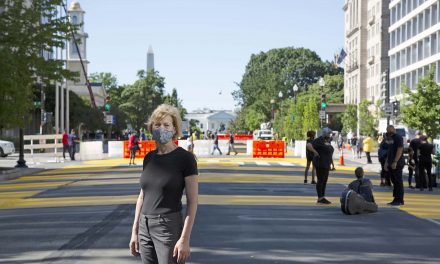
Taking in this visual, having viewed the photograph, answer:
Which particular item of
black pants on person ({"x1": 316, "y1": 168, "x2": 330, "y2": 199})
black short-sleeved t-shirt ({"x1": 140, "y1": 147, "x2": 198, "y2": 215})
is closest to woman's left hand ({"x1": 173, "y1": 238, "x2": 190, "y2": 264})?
black short-sleeved t-shirt ({"x1": 140, "y1": 147, "x2": 198, "y2": 215})

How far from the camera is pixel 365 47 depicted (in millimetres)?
117562

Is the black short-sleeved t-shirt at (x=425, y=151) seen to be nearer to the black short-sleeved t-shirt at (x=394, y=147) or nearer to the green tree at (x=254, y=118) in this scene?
the black short-sleeved t-shirt at (x=394, y=147)

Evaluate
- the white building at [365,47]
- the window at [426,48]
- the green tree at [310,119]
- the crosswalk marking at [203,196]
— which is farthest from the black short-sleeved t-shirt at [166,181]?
the white building at [365,47]

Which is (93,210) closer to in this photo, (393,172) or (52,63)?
(393,172)

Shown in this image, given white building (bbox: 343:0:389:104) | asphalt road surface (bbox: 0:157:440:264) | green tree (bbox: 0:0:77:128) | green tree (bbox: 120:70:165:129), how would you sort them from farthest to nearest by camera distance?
green tree (bbox: 120:70:165:129), white building (bbox: 343:0:389:104), green tree (bbox: 0:0:77:128), asphalt road surface (bbox: 0:157:440:264)

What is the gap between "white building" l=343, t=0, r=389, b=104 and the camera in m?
105

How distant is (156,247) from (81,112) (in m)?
102

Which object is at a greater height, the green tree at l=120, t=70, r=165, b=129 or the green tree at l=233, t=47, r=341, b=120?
the green tree at l=233, t=47, r=341, b=120

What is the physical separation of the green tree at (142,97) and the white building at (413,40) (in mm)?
47887

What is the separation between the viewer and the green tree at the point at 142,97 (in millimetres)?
133750

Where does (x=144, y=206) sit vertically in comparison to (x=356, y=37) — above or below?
below

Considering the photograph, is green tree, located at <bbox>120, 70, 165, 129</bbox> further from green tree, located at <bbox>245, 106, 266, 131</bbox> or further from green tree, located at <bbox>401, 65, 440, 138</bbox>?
green tree, located at <bbox>401, 65, 440, 138</bbox>

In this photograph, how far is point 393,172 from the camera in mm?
19578

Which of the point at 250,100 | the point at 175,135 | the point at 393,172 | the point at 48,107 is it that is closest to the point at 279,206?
the point at 393,172
